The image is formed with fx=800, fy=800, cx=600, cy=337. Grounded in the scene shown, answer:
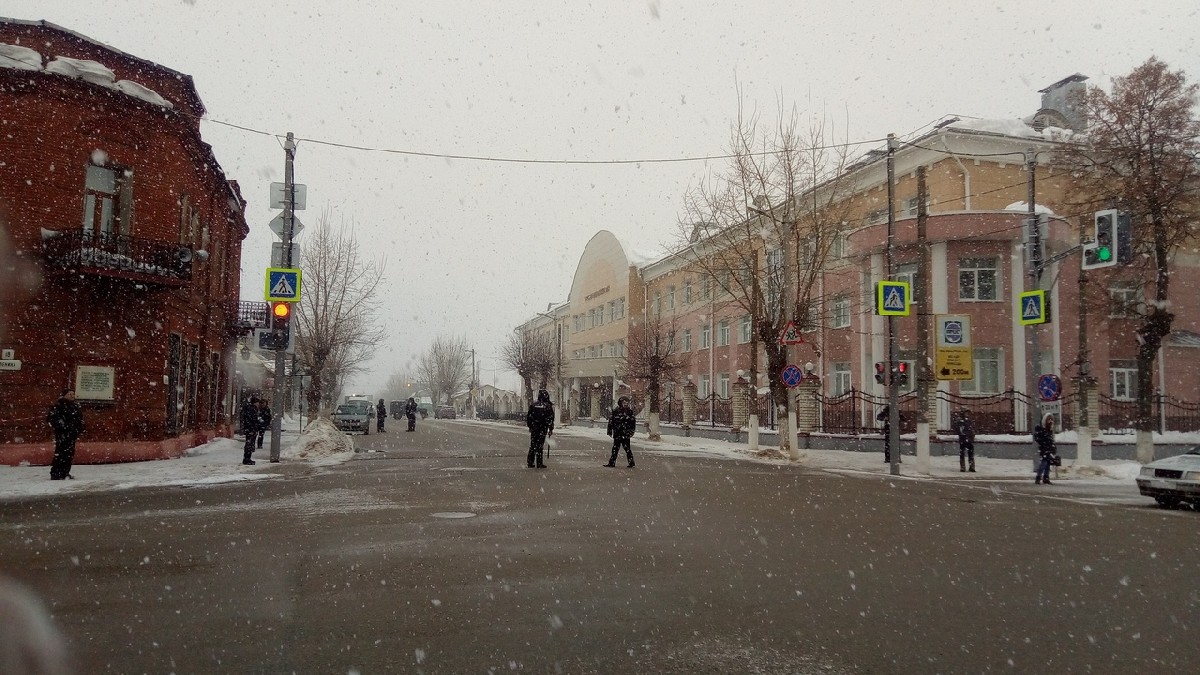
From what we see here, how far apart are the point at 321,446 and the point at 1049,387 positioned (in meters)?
19.4

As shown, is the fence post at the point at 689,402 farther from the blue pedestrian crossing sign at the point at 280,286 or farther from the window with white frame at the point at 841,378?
the blue pedestrian crossing sign at the point at 280,286

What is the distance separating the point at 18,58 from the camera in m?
17.9

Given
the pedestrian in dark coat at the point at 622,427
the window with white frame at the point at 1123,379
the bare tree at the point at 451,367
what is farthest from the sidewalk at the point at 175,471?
the bare tree at the point at 451,367

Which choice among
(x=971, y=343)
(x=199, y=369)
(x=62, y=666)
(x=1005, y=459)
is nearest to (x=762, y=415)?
(x=971, y=343)

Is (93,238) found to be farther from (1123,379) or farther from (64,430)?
(1123,379)

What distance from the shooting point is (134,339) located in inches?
763

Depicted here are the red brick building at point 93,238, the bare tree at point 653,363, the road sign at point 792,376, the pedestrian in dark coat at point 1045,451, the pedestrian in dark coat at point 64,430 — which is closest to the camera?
the pedestrian in dark coat at point 64,430

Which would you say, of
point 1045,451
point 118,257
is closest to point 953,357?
point 1045,451

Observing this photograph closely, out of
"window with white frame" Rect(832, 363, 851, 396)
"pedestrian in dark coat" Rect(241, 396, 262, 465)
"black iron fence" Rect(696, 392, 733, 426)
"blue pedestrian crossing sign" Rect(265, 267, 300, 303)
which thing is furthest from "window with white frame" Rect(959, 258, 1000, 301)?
"pedestrian in dark coat" Rect(241, 396, 262, 465)

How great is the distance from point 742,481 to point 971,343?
16269 mm

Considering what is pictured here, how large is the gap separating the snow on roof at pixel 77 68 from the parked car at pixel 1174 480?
23113 millimetres

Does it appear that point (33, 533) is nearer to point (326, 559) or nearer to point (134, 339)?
point (326, 559)

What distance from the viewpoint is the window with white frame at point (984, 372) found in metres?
28.6

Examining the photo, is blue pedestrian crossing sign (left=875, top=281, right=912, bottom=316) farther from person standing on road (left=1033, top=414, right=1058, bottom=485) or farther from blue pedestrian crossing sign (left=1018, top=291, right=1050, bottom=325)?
person standing on road (left=1033, top=414, right=1058, bottom=485)
